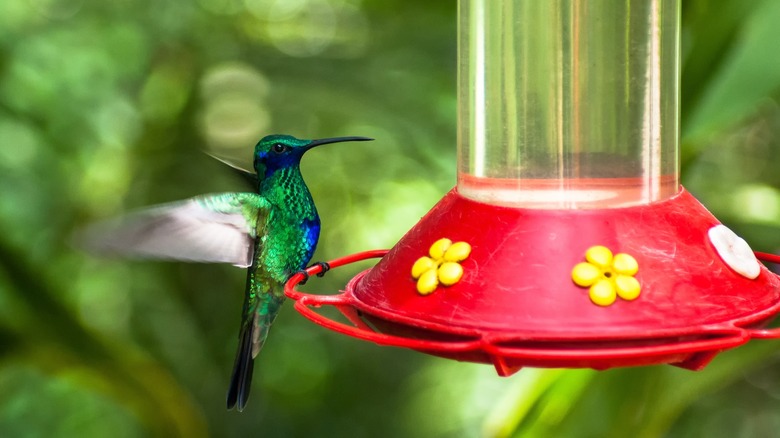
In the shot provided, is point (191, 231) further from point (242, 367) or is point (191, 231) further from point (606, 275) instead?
point (606, 275)

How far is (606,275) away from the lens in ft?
5.98

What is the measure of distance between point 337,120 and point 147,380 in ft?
5.98

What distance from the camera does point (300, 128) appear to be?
5.19 m

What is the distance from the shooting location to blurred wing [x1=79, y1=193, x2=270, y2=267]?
8.12 ft

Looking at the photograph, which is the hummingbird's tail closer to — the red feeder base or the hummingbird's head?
the hummingbird's head

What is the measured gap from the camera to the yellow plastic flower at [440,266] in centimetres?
190

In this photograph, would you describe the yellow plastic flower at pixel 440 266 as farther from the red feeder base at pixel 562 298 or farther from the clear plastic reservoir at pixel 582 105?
the clear plastic reservoir at pixel 582 105

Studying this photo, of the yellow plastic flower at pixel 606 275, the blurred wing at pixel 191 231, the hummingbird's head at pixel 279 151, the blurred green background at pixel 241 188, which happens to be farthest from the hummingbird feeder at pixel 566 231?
the blurred green background at pixel 241 188

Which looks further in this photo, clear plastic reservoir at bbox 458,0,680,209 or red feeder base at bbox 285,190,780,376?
clear plastic reservoir at bbox 458,0,680,209

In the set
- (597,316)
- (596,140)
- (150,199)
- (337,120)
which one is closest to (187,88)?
(150,199)

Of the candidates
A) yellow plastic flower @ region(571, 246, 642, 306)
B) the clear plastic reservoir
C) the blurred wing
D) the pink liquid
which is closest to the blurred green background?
the clear plastic reservoir

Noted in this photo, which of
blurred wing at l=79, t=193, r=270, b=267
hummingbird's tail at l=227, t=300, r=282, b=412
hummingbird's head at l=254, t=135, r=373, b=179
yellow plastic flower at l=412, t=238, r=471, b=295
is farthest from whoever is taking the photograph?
hummingbird's tail at l=227, t=300, r=282, b=412

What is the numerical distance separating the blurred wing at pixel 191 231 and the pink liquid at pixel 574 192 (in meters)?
0.89

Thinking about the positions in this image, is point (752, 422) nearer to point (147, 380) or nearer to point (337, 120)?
point (337, 120)
